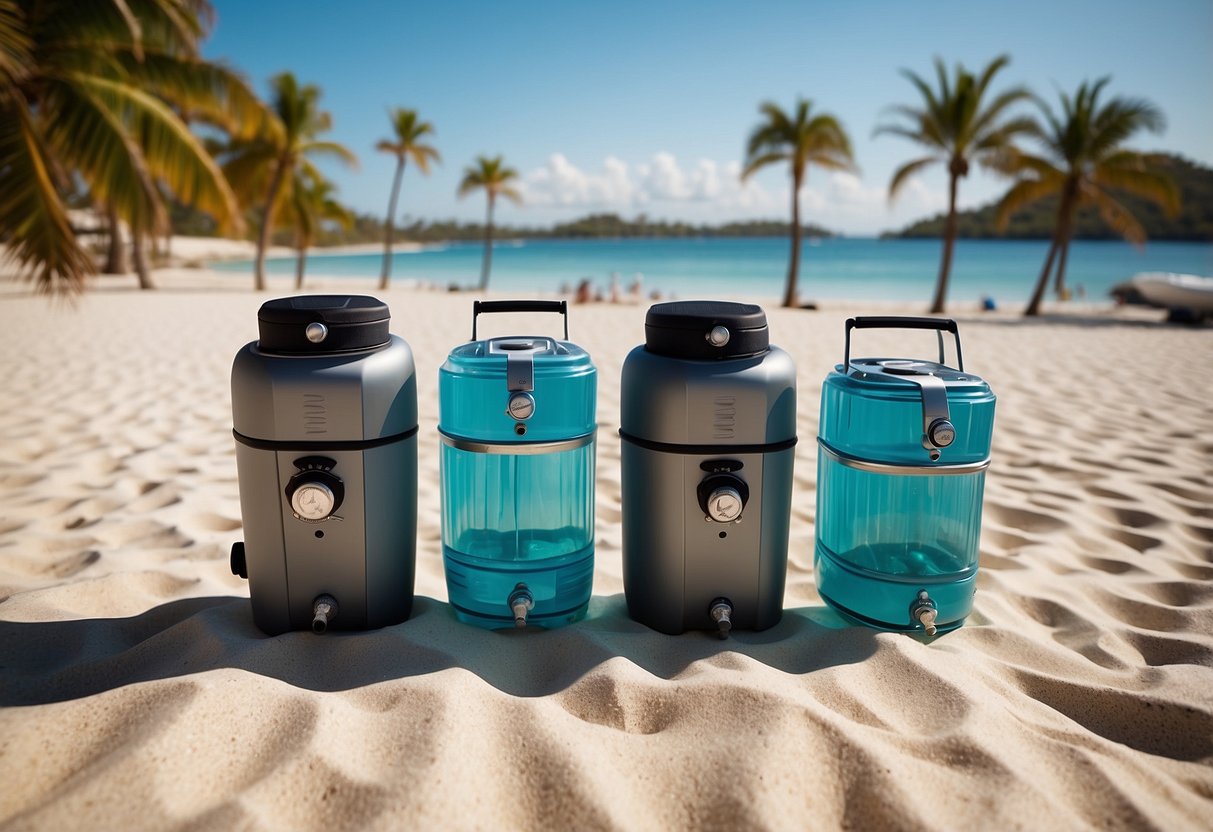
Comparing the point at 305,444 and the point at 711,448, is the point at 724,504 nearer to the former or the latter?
the point at 711,448

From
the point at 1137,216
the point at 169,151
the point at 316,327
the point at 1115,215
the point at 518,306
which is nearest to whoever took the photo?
the point at 316,327

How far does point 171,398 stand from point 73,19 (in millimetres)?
7463

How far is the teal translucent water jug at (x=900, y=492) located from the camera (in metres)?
2.11

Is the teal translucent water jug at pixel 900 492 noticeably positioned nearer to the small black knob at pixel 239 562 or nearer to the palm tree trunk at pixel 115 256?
the small black knob at pixel 239 562

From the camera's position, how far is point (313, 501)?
196cm

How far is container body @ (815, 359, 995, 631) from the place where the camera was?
2105 mm

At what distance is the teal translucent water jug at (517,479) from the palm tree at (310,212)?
77.0ft

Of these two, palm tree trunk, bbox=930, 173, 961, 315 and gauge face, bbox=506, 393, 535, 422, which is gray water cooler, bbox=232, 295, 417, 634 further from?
palm tree trunk, bbox=930, 173, 961, 315

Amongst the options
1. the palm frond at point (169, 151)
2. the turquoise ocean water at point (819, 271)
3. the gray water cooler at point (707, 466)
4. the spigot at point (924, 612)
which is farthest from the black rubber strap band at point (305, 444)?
the turquoise ocean water at point (819, 271)

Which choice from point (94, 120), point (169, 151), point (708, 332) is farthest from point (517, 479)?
point (169, 151)

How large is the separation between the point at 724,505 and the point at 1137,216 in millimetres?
85781

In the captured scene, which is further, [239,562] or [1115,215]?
[1115,215]

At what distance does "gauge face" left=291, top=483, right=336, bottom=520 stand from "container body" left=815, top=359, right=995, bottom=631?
4.93ft

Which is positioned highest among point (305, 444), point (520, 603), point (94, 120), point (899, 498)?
point (94, 120)
